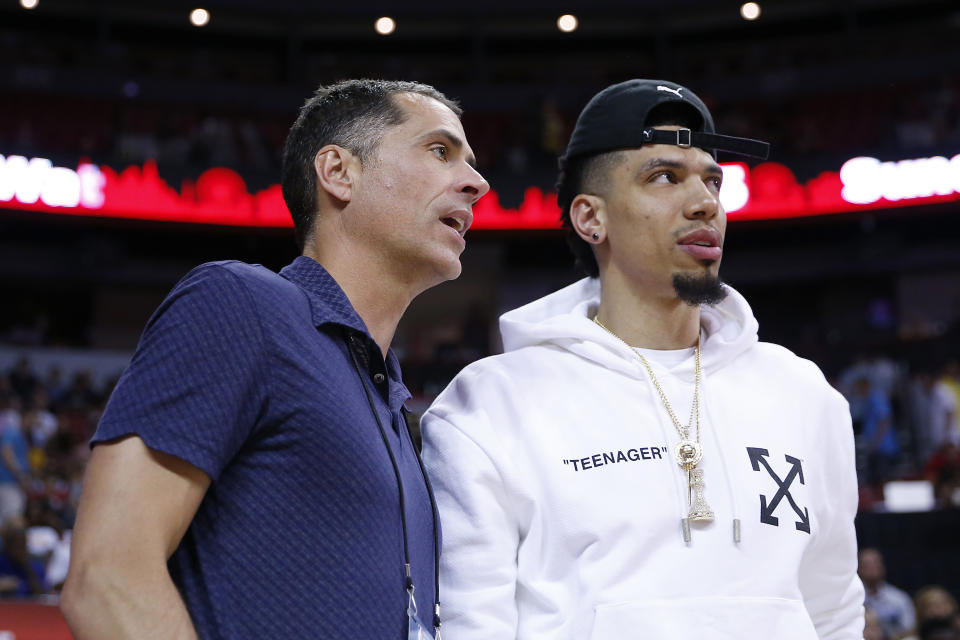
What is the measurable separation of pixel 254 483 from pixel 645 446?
95cm

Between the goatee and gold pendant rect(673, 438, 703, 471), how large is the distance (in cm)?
35

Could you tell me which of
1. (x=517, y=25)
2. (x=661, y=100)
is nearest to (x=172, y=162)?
(x=517, y=25)

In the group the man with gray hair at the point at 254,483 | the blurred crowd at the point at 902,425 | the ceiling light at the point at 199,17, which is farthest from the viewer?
the ceiling light at the point at 199,17

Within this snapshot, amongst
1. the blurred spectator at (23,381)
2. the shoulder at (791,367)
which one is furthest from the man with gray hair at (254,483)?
the blurred spectator at (23,381)

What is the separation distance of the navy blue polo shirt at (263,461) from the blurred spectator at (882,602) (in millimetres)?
5584

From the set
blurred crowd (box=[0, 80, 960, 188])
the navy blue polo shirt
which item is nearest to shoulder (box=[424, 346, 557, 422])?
the navy blue polo shirt

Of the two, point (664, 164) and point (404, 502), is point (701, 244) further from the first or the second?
point (404, 502)

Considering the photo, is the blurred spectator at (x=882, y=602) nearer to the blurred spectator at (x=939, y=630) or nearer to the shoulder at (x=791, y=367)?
the blurred spectator at (x=939, y=630)

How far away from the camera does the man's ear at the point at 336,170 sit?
1932mm

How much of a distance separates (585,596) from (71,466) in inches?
296

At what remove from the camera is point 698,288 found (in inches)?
90.1

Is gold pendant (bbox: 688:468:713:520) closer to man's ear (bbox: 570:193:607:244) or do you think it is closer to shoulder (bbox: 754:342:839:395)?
shoulder (bbox: 754:342:839:395)

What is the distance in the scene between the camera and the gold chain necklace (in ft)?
6.71

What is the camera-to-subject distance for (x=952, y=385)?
10.0 meters
